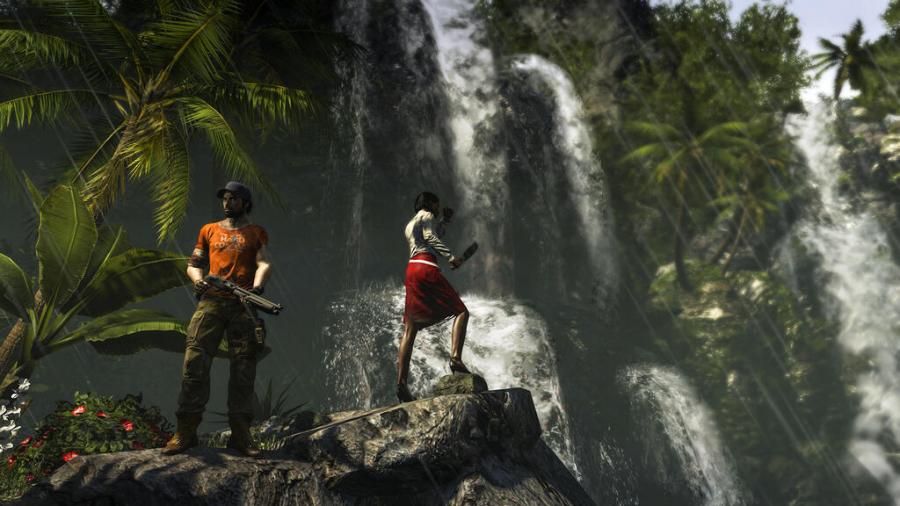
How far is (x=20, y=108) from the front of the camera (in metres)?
9.95

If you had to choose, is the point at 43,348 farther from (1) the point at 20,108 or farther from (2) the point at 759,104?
(2) the point at 759,104

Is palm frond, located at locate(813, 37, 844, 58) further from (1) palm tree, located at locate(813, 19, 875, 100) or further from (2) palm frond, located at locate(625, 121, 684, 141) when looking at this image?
(2) palm frond, located at locate(625, 121, 684, 141)

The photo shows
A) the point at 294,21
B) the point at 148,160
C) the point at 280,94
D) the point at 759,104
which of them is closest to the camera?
the point at 148,160

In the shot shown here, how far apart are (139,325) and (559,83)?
68.1 feet

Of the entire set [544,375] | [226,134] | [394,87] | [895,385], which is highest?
[394,87]

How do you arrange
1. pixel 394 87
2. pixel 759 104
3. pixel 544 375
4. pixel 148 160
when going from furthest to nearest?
1. pixel 759 104
2. pixel 394 87
3. pixel 544 375
4. pixel 148 160

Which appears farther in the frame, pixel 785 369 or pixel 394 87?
pixel 785 369

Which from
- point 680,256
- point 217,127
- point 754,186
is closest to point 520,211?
point 680,256

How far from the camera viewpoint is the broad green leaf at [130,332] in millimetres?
8477

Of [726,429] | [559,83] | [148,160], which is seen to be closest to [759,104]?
[559,83]

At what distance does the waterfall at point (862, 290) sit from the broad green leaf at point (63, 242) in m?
28.6

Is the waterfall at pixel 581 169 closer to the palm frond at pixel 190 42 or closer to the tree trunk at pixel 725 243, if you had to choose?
the tree trunk at pixel 725 243

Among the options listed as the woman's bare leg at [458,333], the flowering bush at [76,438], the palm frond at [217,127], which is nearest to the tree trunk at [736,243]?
the palm frond at [217,127]

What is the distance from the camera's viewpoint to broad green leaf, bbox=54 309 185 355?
27.8 ft
